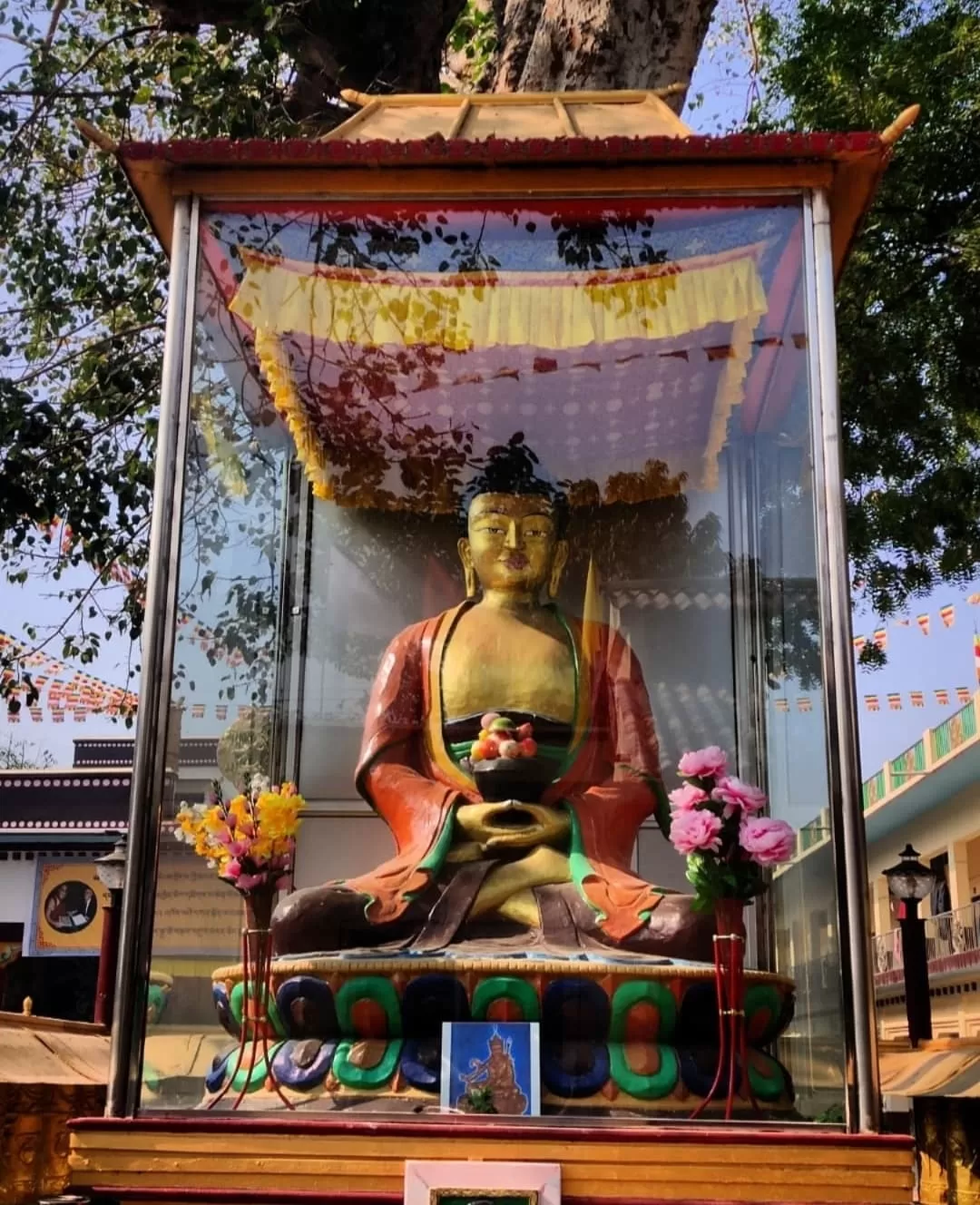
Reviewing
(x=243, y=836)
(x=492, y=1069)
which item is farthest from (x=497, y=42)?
(x=492, y=1069)

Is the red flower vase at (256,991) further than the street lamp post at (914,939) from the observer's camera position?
No

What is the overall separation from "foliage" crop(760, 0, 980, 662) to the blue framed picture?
193 inches

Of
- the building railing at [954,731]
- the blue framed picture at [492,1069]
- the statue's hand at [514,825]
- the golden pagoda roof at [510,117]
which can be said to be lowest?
the blue framed picture at [492,1069]

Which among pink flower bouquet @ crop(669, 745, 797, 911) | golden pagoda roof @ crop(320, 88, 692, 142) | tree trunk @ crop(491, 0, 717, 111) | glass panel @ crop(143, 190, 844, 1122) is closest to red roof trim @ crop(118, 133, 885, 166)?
glass panel @ crop(143, 190, 844, 1122)

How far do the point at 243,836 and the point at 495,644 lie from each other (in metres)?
1.47

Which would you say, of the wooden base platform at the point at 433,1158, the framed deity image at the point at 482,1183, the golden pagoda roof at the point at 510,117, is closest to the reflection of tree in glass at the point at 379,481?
the golden pagoda roof at the point at 510,117

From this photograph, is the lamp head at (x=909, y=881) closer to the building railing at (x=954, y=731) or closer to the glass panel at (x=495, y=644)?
the glass panel at (x=495, y=644)

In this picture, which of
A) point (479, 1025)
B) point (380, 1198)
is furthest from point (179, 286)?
point (380, 1198)

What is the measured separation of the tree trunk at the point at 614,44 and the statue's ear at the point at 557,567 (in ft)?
8.98

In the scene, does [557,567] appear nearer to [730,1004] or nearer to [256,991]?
[730,1004]

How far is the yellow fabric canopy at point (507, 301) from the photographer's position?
4449 millimetres

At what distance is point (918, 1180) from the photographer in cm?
568

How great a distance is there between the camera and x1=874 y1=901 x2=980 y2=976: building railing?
14430 millimetres

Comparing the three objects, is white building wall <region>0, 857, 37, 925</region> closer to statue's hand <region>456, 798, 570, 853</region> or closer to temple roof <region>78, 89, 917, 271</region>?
statue's hand <region>456, 798, 570, 853</region>
